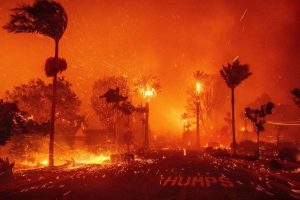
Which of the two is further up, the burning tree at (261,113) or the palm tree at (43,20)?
the palm tree at (43,20)

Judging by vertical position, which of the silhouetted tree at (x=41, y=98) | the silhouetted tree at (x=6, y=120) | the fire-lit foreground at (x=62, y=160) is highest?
the silhouetted tree at (x=41, y=98)

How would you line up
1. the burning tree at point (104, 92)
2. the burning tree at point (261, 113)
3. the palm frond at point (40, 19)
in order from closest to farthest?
the palm frond at point (40, 19) → the burning tree at point (261, 113) → the burning tree at point (104, 92)

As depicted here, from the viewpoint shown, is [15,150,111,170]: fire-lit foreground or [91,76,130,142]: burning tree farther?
[91,76,130,142]: burning tree

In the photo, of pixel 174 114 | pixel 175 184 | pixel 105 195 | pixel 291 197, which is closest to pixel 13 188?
pixel 105 195

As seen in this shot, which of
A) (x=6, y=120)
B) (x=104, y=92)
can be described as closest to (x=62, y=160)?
(x=6, y=120)

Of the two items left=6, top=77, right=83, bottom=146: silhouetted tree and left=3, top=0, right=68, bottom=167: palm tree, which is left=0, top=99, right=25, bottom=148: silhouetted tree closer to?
left=3, top=0, right=68, bottom=167: palm tree

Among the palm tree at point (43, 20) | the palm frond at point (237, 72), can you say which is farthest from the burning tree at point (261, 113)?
the palm tree at point (43, 20)

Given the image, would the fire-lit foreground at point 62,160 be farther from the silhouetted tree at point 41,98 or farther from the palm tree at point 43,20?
the silhouetted tree at point 41,98

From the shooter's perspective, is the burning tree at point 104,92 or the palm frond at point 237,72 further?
the burning tree at point 104,92

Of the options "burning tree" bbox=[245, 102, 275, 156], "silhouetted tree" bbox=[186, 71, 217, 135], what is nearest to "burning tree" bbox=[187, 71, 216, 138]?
"silhouetted tree" bbox=[186, 71, 217, 135]

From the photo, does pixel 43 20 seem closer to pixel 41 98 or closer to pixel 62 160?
pixel 62 160

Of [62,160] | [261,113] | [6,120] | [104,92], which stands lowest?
[62,160]

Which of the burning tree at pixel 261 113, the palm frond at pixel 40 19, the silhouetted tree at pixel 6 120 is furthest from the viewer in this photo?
the burning tree at pixel 261 113

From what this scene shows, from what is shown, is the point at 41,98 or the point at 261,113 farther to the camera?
the point at 41,98
